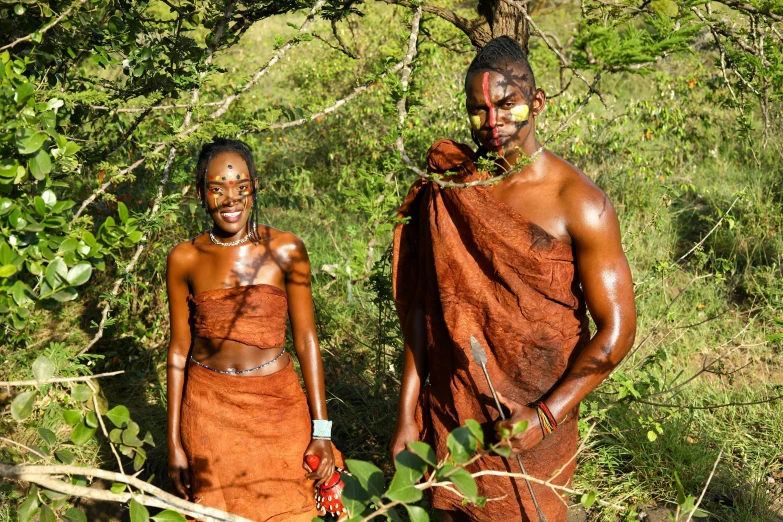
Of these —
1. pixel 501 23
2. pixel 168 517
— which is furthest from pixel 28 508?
pixel 501 23

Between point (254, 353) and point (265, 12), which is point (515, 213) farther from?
point (265, 12)

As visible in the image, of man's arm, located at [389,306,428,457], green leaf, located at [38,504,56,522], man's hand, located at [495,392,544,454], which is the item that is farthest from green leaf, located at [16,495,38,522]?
man's arm, located at [389,306,428,457]

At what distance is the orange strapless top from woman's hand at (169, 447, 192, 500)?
17.5 inches

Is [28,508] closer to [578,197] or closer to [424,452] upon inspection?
[424,452]

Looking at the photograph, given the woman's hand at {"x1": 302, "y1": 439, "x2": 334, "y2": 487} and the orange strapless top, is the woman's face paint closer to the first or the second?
the orange strapless top

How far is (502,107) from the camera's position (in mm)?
2000

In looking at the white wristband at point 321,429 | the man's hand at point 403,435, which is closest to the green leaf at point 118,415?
the man's hand at point 403,435

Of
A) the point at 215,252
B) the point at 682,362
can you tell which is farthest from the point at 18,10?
the point at 682,362

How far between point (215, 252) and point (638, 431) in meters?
1.94

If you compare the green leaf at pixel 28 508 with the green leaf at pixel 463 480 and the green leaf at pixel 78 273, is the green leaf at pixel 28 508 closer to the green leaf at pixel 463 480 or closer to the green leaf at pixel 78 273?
the green leaf at pixel 78 273

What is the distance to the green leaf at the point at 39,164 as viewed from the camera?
58.3 inches

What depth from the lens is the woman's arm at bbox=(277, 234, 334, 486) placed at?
2650 millimetres

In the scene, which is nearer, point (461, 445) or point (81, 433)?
point (461, 445)

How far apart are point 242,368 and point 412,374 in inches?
25.9
